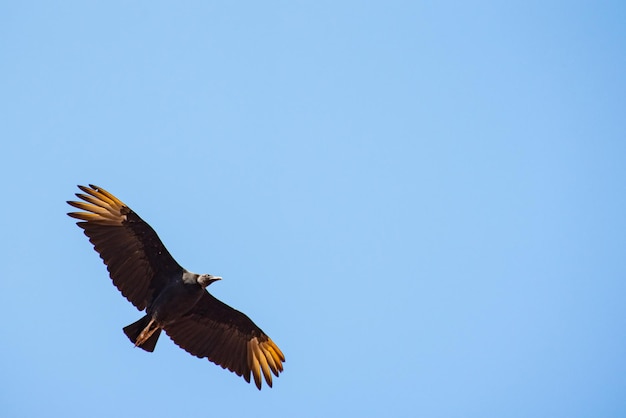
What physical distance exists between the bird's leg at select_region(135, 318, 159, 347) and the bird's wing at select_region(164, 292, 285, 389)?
65 centimetres

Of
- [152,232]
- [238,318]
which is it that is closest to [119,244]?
[152,232]

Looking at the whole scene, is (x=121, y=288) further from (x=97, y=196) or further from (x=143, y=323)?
(x=97, y=196)

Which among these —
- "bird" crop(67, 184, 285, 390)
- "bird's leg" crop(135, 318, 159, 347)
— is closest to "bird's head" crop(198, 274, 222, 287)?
"bird" crop(67, 184, 285, 390)

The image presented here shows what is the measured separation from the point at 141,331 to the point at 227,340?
1863mm

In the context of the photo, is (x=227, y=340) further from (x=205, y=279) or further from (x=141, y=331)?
(x=141, y=331)

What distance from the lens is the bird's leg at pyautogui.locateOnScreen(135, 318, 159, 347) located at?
43.6 ft

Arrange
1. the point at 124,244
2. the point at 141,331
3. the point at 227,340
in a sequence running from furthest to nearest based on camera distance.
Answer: the point at 227,340 → the point at 124,244 → the point at 141,331

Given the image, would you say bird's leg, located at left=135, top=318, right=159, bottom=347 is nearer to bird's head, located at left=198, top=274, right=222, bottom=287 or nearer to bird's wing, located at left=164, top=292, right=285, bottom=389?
bird's wing, located at left=164, top=292, right=285, bottom=389

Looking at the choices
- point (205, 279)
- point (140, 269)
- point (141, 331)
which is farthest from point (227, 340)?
point (140, 269)

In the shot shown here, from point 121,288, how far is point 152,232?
3.42ft

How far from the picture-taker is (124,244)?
1366 cm

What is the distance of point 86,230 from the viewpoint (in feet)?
44.2

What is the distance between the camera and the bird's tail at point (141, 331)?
13.3 m

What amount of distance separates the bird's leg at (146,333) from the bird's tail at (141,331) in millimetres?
17
